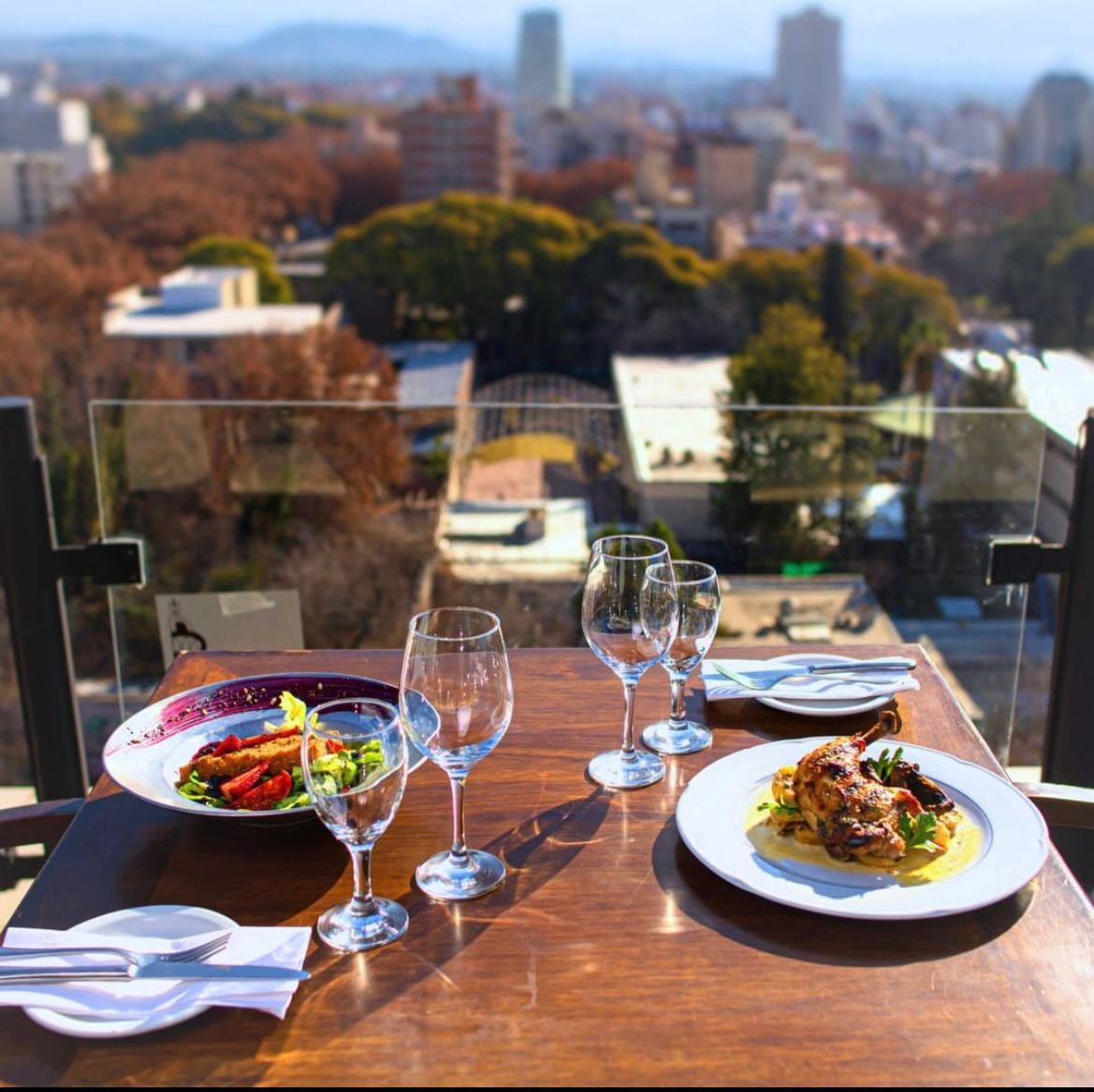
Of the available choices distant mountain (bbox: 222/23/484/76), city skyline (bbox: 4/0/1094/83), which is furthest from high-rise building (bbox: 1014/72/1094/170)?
distant mountain (bbox: 222/23/484/76)

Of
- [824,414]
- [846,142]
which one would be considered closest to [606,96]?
[846,142]

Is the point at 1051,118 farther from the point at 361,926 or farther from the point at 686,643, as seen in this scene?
the point at 361,926

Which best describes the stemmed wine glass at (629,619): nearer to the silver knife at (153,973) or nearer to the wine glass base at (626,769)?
the wine glass base at (626,769)

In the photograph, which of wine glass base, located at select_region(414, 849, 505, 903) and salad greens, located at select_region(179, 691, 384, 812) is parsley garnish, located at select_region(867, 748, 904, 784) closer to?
wine glass base, located at select_region(414, 849, 505, 903)

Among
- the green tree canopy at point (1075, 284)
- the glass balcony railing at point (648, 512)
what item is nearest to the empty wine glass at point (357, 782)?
the glass balcony railing at point (648, 512)

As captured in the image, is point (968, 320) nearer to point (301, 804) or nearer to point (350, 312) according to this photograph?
point (350, 312)

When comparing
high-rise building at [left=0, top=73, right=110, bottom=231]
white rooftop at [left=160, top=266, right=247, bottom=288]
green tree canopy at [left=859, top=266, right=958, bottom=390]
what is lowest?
green tree canopy at [left=859, top=266, right=958, bottom=390]

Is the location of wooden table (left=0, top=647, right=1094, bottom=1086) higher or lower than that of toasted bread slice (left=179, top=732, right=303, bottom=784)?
lower
